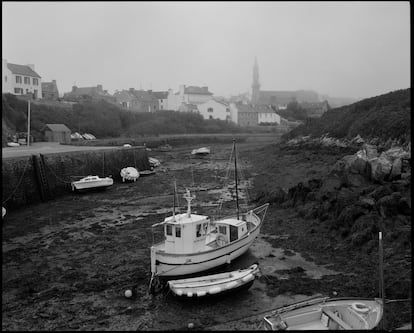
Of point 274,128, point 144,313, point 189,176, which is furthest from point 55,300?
point 274,128

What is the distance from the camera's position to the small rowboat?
11375 millimetres

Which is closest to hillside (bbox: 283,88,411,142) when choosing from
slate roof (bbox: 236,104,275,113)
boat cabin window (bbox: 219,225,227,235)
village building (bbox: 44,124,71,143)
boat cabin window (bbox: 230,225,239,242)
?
boat cabin window (bbox: 230,225,239,242)

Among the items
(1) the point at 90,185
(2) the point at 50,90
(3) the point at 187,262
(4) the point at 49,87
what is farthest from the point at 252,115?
(3) the point at 187,262

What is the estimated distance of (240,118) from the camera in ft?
296

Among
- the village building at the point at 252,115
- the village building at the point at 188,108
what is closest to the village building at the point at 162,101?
the village building at the point at 188,108

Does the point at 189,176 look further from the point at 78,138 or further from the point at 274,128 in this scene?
the point at 274,128

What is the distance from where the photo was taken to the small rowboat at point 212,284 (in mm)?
11375

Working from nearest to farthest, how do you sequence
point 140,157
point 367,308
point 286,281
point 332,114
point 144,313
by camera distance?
point 367,308 → point 144,313 → point 286,281 → point 140,157 → point 332,114

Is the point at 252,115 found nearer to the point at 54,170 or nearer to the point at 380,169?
the point at 54,170

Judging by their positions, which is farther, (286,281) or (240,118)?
(240,118)

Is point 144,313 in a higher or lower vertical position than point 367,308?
lower

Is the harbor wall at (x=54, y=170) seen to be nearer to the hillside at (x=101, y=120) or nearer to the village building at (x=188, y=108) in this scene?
the hillside at (x=101, y=120)

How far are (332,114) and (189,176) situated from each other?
29.4 metres

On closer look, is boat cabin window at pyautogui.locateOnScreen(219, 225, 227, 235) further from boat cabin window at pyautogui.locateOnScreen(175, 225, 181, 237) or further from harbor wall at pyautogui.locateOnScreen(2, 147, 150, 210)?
harbor wall at pyautogui.locateOnScreen(2, 147, 150, 210)
